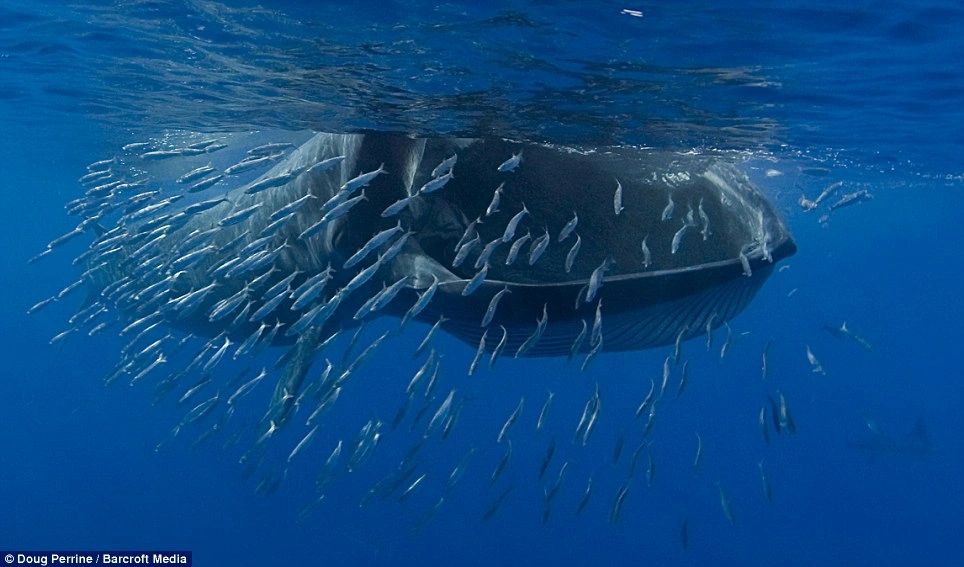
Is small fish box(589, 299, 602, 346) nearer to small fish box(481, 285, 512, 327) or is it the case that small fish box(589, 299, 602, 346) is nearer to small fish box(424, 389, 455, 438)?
small fish box(481, 285, 512, 327)

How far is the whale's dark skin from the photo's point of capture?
597 centimetres

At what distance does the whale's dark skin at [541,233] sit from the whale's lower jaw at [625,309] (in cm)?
1

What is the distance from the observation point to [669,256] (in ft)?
22.7

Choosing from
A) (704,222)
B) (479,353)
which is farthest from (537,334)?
(704,222)

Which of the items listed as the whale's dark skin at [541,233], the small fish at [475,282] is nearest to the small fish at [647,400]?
the whale's dark skin at [541,233]

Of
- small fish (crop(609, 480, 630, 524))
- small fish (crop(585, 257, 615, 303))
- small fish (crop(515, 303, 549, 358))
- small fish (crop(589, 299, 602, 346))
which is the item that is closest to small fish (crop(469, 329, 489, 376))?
small fish (crop(515, 303, 549, 358))

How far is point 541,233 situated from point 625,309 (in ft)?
5.26

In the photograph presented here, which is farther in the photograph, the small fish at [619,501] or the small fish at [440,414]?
the small fish at [619,501]

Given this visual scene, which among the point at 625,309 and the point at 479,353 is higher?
the point at 625,309

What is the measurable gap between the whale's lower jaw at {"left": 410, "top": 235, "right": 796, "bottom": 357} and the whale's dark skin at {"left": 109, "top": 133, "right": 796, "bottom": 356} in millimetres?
13

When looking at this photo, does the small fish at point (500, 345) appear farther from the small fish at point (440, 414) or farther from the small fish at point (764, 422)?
the small fish at point (764, 422)

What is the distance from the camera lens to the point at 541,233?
7363mm

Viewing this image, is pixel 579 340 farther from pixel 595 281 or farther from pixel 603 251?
pixel 603 251

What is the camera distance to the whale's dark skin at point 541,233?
5969mm
